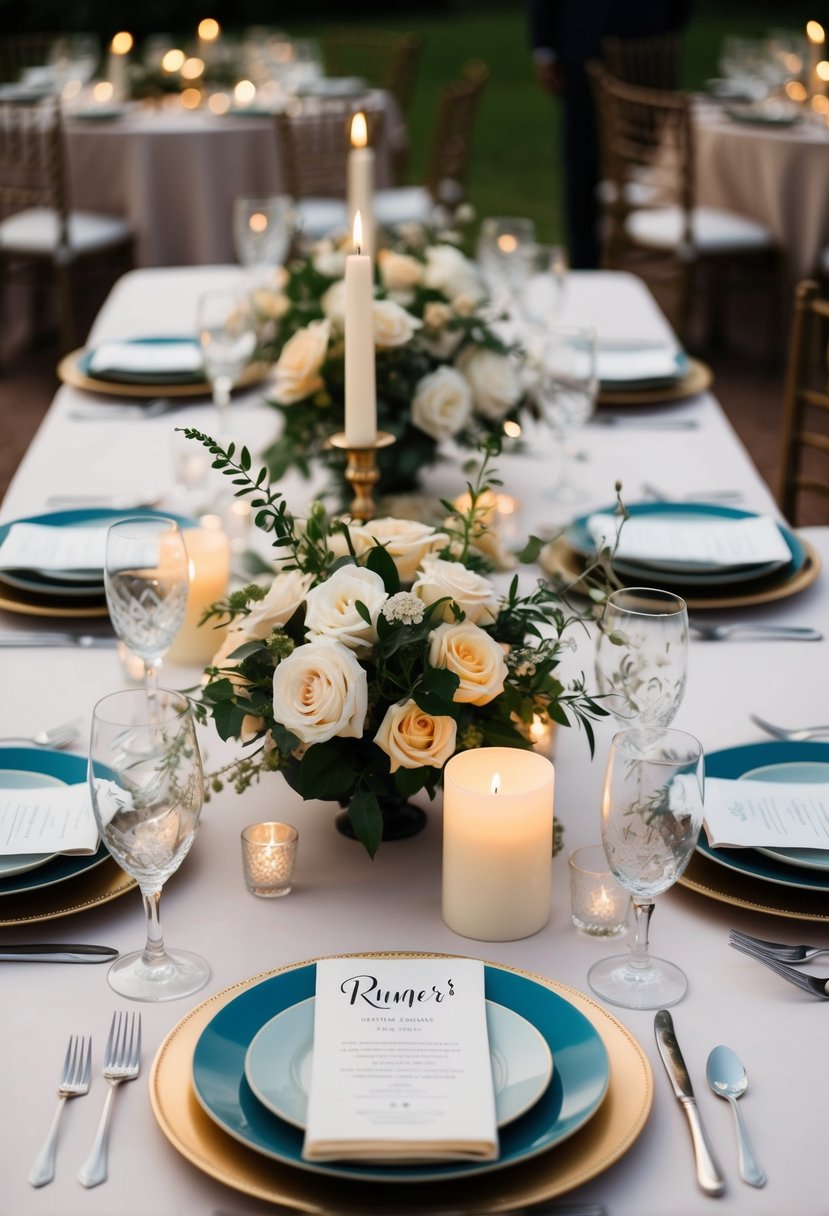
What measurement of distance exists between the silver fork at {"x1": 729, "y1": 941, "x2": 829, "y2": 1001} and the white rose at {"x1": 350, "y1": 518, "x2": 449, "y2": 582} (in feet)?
1.41

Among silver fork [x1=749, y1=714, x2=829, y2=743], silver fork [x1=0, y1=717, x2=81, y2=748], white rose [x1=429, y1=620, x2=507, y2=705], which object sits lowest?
silver fork [x1=749, y1=714, x2=829, y2=743]

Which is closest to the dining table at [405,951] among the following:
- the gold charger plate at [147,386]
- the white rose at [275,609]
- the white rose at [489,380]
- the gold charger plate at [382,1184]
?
the gold charger plate at [382,1184]

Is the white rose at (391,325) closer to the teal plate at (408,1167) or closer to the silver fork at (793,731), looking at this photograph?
the silver fork at (793,731)

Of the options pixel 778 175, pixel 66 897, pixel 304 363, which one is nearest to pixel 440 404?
pixel 304 363

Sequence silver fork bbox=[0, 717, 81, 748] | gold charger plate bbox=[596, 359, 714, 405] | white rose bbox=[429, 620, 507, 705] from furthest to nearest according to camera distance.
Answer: gold charger plate bbox=[596, 359, 714, 405] < silver fork bbox=[0, 717, 81, 748] < white rose bbox=[429, 620, 507, 705]

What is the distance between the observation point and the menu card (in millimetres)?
862

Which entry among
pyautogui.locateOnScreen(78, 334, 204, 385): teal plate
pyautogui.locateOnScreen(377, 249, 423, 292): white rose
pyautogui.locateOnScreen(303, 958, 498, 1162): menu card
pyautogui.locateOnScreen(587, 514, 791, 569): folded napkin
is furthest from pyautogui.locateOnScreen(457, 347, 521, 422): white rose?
pyautogui.locateOnScreen(303, 958, 498, 1162): menu card

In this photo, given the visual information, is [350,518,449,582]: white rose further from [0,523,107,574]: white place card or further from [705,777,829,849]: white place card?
[0,523,107,574]: white place card

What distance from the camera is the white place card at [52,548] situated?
1.78m

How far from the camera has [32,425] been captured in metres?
5.04

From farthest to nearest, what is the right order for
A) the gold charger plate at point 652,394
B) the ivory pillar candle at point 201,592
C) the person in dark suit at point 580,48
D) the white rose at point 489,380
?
1. the person in dark suit at point 580,48
2. the gold charger plate at point 652,394
3. the white rose at point 489,380
4. the ivory pillar candle at point 201,592

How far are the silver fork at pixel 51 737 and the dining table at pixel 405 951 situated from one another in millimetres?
14

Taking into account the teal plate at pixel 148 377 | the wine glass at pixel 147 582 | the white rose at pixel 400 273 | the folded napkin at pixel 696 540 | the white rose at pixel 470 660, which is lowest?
the folded napkin at pixel 696 540

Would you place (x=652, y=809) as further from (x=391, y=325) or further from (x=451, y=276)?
(x=451, y=276)
